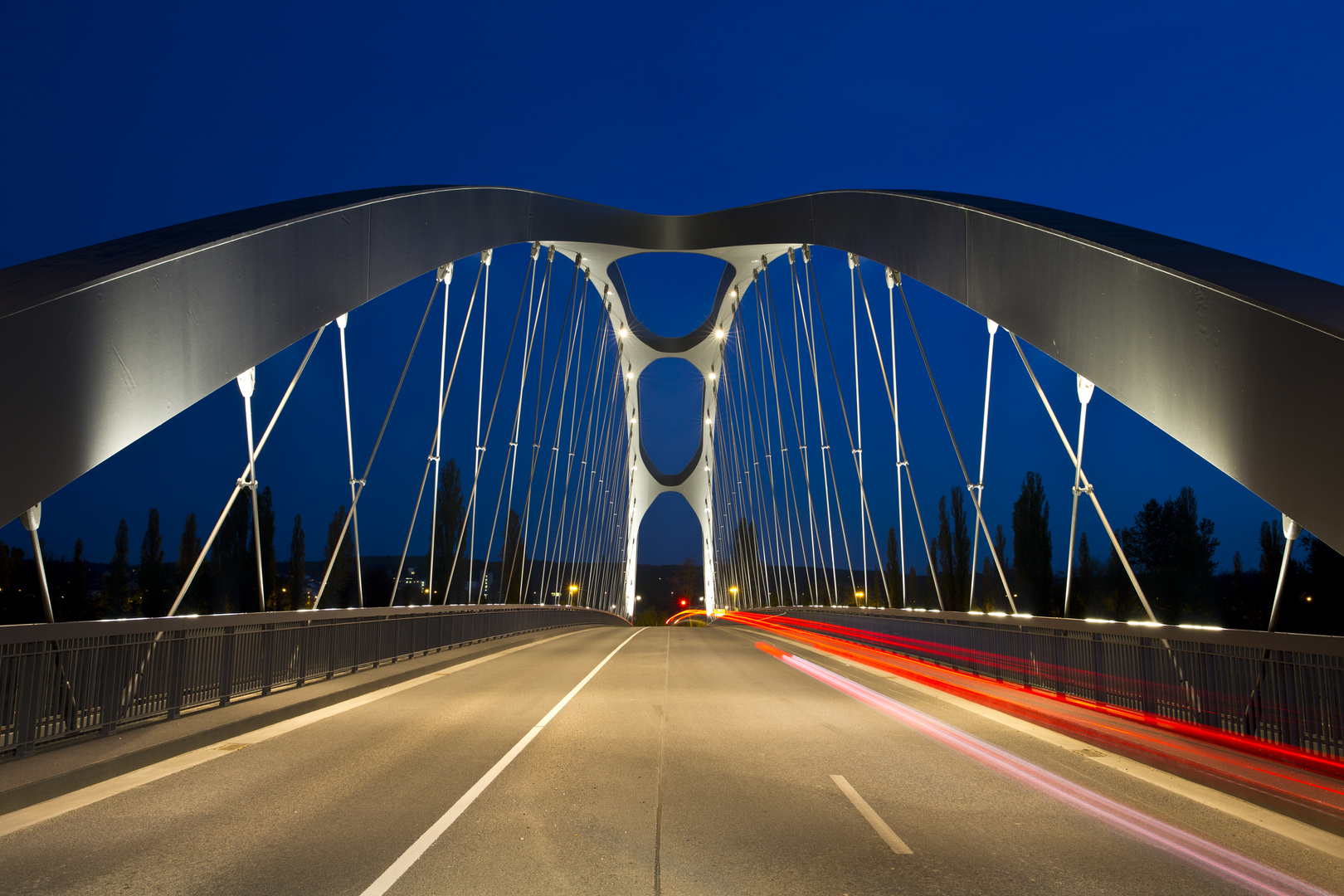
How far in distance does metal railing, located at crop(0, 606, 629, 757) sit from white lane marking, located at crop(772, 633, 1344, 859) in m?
7.57

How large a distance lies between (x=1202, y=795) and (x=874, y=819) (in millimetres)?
2364

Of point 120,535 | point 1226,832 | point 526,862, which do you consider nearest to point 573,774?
point 526,862

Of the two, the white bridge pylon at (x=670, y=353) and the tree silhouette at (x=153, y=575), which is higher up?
the white bridge pylon at (x=670, y=353)

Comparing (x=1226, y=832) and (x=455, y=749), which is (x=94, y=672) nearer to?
(x=455, y=749)

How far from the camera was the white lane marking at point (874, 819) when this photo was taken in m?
4.65

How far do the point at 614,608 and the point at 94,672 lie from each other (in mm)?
70070

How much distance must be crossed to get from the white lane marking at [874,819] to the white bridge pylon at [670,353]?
21125mm

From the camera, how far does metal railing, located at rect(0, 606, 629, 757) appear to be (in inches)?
251

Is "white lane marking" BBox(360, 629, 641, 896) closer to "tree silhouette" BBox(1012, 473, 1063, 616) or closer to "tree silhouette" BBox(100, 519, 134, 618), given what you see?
"tree silhouette" BBox(1012, 473, 1063, 616)

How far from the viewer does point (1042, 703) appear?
9.70 meters

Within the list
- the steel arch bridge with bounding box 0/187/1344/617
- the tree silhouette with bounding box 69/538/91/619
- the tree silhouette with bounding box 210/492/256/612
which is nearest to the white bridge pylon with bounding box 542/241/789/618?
the steel arch bridge with bounding box 0/187/1344/617

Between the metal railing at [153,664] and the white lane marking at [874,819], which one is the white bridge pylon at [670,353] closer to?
the metal railing at [153,664]

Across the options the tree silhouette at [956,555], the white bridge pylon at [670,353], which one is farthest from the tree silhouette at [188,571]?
the tree silhouette at [956,555]

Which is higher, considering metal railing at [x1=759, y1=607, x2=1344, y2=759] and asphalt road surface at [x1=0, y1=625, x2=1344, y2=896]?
metal railing at [x1=759, y1=607, x2=1344, y2=759]
